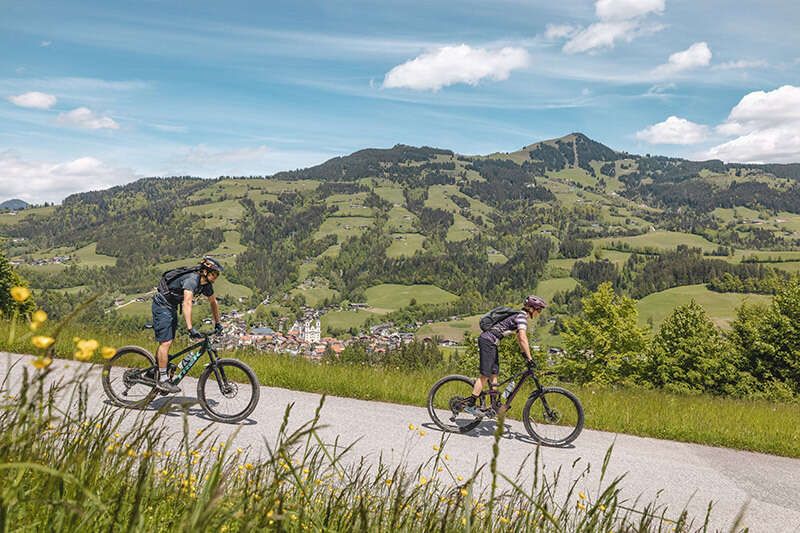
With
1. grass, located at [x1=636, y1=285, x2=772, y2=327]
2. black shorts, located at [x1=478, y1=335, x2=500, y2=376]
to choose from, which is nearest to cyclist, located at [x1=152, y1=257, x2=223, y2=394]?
black shorts, located at [x1=478, y1=335, x2=500, y2=376]

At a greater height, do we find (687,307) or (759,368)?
(687,307)

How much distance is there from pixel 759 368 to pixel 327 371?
31.4 m

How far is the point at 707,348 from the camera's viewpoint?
3288cm

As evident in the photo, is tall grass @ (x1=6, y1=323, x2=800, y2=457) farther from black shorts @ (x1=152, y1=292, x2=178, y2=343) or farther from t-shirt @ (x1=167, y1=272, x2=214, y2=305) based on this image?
t-shirt @ (x1=167, y1=272, x2=214, y2=305)

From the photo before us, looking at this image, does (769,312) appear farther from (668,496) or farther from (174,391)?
(174,391)

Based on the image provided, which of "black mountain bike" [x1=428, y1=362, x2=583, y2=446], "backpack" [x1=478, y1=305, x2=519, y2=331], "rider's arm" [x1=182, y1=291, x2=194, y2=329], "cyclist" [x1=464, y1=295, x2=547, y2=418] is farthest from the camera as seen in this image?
"backpack" [x1=478, y1=305, x2=519, y2=331]

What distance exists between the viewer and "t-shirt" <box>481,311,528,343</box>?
8.31 m

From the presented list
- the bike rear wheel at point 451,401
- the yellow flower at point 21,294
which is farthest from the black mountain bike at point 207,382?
the yellow flower at point 21,294

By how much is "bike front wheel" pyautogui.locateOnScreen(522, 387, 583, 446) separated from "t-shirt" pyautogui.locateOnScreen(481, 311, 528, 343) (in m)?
1.14

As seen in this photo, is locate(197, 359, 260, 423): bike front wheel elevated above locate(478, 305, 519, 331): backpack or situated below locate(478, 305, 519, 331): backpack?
below

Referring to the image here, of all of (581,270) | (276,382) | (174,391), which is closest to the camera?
(174,391)

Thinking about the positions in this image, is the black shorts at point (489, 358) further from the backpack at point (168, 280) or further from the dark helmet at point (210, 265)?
the backpack at point (168, 280)

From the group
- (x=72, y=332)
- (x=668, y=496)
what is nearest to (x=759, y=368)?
(x=668, y=496)

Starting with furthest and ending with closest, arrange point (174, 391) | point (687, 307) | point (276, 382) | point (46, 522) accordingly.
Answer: point (687, 307) < point (276, 382) < point (174, 391) < point (46, 522)
